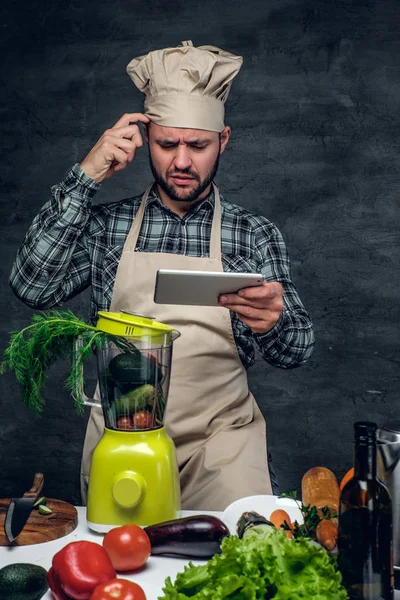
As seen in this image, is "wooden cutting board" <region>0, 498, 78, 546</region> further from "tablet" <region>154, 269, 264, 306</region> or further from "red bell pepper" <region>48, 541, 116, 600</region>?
"tablet" <region>154, 269, 264, 306</region>

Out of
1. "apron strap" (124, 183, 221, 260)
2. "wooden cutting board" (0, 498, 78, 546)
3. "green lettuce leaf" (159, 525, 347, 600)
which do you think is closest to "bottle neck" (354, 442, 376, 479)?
"green lettuce leaf" (159, 525, 347, 600)

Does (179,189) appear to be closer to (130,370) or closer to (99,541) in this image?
(130,370)

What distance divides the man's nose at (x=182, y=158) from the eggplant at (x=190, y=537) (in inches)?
47.5

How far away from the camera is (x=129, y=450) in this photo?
1576mm

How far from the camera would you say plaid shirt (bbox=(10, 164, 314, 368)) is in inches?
91.8

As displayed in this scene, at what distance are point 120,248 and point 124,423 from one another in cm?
94

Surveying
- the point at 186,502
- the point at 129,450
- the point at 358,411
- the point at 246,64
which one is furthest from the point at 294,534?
the point at 246,64

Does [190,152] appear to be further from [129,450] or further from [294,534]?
[294,534]

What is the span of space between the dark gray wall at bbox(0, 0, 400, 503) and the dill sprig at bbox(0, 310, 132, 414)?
1.64 meters

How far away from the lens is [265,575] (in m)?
1.03

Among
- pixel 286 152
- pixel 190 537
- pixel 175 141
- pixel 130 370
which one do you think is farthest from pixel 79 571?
pixel 286 152

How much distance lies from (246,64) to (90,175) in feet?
3.99

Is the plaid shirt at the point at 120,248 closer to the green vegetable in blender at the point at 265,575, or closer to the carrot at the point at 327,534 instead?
the carrot at the point at 327,534

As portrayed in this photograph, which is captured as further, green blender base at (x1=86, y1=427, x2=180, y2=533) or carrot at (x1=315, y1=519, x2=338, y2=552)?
green blender base at (x1=86, y1=427, x2=180, y2=533)
